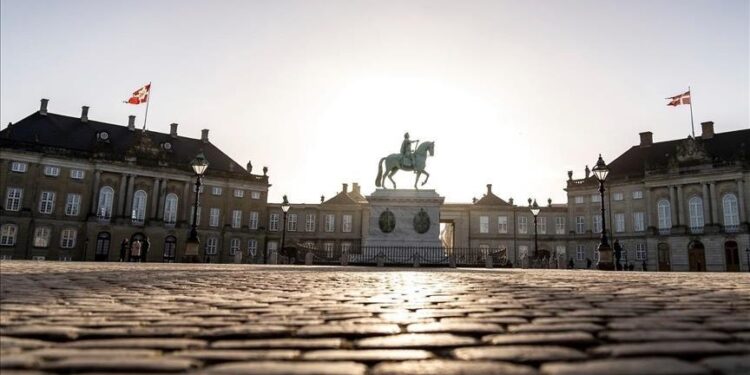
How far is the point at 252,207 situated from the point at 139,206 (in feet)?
42.2

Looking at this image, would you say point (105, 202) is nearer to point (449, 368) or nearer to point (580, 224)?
point (580, 224)

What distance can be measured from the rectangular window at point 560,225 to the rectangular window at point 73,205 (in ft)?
180

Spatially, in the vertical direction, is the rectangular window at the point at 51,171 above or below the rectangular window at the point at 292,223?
above

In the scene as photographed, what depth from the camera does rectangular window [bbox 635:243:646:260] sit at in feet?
178

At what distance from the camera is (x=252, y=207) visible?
61.3 m

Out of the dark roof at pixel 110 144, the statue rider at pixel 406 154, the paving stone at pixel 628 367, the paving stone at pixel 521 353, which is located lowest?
the paving stone at pixel 521 353

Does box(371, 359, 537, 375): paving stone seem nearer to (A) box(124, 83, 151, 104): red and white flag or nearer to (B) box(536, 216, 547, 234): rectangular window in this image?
(A) box(124, 83, 151, 104): red and white flag

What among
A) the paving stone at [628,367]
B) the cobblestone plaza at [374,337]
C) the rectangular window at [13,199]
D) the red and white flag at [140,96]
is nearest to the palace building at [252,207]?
the rectangular window at [13,199]

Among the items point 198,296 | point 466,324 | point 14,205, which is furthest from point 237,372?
point 14,205

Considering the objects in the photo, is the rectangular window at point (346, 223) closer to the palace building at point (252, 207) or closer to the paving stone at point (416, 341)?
the palace building at point (252, 207)

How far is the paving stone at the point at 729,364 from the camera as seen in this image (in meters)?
2.13

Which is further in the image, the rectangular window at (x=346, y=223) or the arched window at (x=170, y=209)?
the rectangular window at (x=346, y=223)

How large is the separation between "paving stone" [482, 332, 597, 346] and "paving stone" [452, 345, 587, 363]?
0.49 feet

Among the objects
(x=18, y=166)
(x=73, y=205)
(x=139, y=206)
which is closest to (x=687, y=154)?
(x=139, y=206)
